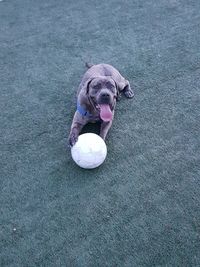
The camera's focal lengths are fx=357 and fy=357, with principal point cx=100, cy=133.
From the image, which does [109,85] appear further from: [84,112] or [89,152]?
[89,152]

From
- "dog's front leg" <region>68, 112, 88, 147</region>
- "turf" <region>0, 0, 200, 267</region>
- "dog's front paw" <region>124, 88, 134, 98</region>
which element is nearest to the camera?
"turf" <region>0, 0, 200, 267</region>

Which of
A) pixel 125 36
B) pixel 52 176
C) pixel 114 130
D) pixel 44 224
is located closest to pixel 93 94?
pixel 114 130

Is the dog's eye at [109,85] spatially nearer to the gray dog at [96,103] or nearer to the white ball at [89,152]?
the gray dog at [96,103]

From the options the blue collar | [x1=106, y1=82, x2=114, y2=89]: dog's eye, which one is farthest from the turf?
[x1=106, y1=82, x2=114, y2=89]: dog's eye

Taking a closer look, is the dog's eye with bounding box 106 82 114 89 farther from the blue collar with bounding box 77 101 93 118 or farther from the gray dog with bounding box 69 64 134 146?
the blue collar with bounding box 77 101 93 118

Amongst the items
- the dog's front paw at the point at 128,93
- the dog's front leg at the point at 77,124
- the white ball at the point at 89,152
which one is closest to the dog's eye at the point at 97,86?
the dog's front leg at the point at 77,124

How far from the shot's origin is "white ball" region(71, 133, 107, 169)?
2.82 m

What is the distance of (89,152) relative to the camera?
281cm

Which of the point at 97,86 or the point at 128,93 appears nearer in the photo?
the point at 97,86

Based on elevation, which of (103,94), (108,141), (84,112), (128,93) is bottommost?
(108,141)

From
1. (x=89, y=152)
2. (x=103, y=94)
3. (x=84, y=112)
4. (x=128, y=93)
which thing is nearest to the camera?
(x=89, y=152)

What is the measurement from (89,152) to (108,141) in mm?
436

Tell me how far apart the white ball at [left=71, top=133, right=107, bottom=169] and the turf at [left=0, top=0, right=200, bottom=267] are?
12 centimetres

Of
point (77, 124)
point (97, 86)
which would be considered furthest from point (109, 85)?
point (77, 124)
